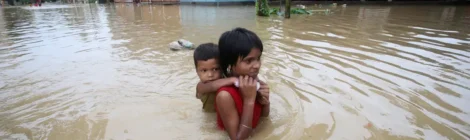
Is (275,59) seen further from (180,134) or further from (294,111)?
(180,134)

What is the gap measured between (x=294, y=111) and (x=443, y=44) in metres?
4.32

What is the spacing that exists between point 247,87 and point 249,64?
0.51 feet

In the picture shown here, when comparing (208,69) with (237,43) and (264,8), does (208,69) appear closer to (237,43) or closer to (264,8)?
(237,43)

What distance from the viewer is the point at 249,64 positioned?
6.27 ft

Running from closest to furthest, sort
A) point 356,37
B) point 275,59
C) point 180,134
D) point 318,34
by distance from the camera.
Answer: point 180,134 → point 275,59 → point 356,37 → point 318,34

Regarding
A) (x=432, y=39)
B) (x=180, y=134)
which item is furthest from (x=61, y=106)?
(x=432, y=39)

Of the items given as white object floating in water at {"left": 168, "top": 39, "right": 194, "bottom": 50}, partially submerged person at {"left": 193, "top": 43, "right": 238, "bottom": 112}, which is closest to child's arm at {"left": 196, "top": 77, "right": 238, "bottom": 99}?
partially submerged person at {"left": 193, "top": 43, "right": 238, "bottom": 112}

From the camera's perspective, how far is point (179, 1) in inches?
1086

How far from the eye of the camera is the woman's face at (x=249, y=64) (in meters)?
1.87

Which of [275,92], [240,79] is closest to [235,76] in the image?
[240,79]

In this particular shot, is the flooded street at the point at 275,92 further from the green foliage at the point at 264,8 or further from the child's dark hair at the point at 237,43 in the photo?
the green foliage at the point at 264,8

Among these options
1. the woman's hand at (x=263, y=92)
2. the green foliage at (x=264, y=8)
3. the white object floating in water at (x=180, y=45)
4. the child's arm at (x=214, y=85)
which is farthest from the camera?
the green foliage at (x=264, y=8)

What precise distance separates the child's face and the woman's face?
159 mm

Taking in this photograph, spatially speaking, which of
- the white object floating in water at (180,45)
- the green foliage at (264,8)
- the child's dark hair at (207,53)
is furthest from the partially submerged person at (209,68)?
the green foliage at (264,8)
